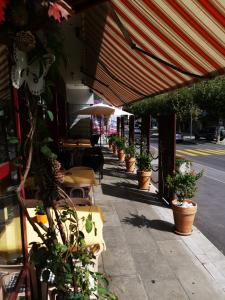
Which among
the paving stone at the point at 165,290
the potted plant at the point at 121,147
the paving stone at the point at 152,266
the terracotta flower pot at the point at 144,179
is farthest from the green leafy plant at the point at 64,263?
the potted plant at the point at 121,147

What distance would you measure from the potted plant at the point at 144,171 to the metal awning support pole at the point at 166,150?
55 cm

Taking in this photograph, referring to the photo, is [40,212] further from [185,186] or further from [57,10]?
[185,186]

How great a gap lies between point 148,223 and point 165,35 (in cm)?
→ 381

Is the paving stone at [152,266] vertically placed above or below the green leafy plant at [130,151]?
below

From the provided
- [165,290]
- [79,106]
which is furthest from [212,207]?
[79,106]

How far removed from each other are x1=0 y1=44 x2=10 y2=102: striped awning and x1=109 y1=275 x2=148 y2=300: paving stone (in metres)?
2.78

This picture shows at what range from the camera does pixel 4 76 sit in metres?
2.72

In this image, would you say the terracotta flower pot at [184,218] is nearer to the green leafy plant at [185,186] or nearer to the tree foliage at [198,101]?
the green leafy plant at [185,186]

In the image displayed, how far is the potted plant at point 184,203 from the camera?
233 inches

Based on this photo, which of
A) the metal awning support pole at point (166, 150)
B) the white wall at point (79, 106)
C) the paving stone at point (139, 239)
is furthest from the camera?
the white wall at point (79, 106)

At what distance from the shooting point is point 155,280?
169 inches

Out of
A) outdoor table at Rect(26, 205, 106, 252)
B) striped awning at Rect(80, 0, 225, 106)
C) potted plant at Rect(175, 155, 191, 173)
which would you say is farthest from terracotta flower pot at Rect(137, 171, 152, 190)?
outdoor table at Rect(26, 205, 106, 252)

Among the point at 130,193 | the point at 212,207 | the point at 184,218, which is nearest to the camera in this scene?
the point at 184,218

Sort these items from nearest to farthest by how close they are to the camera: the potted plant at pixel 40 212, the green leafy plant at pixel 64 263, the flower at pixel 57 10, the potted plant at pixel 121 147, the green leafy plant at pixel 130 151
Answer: the flower at pixel 57 10 → the green leafy plant at pixel 64 263 → the potted plant at pixel 40 212 → the green leafy plant at pixel 130 151 → the potted plant at pixel 121 147
